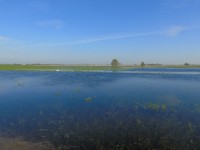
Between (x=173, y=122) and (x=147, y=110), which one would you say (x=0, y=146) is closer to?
(x=173, y=122)

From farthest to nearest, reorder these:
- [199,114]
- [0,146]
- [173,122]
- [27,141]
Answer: [199,114], [173,122], [27,141], [0,146]

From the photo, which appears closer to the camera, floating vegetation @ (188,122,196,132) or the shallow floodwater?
the shallow floodwater

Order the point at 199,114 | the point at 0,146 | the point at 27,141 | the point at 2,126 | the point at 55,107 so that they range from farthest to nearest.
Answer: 1. the point at 55,107
2. the point at 199,114
3. the point at 2,126
4. the point at 27,141
5. the point at 0,146

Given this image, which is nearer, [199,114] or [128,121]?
[128,121]

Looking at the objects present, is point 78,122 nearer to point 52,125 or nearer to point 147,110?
point 52,125

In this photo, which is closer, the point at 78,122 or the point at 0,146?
the point at 0,146

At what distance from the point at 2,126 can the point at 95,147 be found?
6.39 metres

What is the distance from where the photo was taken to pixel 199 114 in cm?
1681

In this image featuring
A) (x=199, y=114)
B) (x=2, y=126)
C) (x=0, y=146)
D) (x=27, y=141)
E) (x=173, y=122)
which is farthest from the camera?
(x=199, y=114)

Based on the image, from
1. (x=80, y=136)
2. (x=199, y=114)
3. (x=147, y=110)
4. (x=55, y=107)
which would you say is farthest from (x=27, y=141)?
(x=199, y=114)

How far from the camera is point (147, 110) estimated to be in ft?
58.5

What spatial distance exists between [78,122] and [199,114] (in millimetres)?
9007

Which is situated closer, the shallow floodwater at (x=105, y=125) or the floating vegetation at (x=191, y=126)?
the shallow floodwater at (x=105, y=125)

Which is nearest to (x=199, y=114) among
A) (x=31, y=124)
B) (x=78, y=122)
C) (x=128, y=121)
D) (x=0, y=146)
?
(x=128, y=121)
